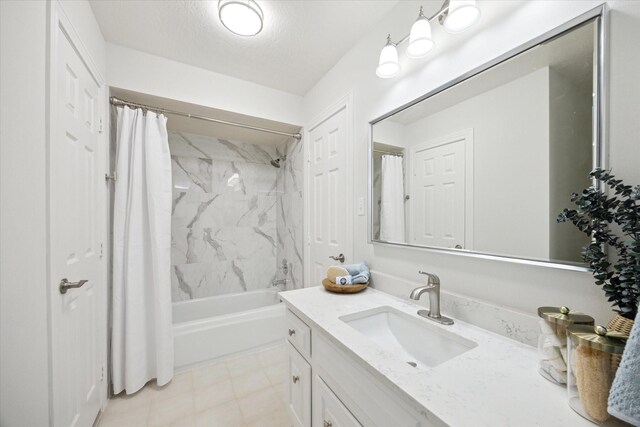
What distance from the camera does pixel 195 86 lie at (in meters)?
1.97

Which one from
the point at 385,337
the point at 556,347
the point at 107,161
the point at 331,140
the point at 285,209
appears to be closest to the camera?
the point at 556,347

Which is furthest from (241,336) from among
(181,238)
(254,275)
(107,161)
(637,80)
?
(637,80)

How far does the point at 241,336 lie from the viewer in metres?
2.18

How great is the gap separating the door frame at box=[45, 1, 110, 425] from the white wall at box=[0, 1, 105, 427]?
15mm

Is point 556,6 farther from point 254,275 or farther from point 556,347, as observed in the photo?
point 254,275

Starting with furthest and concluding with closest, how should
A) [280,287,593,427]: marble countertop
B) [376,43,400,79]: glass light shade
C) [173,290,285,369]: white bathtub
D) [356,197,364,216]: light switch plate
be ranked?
[173,290,285,369]: white bathtub → [356,197,364,216]: light switch plate → [376,43,400,79]: glass light shade → [280,287,593,427]: marble countertop

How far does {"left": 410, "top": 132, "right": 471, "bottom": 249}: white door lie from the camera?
1059mm

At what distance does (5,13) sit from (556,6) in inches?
72.0

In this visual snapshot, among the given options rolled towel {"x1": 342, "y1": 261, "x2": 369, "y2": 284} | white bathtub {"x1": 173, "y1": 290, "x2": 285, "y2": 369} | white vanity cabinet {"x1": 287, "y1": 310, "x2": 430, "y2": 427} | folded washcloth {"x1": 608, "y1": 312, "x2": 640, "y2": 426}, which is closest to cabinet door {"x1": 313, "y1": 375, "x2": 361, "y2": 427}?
white vanity cabinet {"x1": 287, "y1": 310, "x2": 430, "y2": 427}

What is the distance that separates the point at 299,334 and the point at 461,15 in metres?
1.54

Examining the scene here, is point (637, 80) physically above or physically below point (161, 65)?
below

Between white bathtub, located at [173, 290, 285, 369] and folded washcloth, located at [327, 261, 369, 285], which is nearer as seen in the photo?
folded washcloth, located at [327, 261, 369, 285]

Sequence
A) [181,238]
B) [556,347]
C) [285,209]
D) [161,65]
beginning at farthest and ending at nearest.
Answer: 1. [285,209]
2. [181,238]
3. [161,65]
4. [556,347]

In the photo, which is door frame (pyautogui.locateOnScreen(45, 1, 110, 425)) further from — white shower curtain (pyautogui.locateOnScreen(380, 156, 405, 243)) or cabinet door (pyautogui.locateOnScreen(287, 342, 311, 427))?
white shower curtain (pyautogui.locateOnScreen(380, 156, 405, 243))
